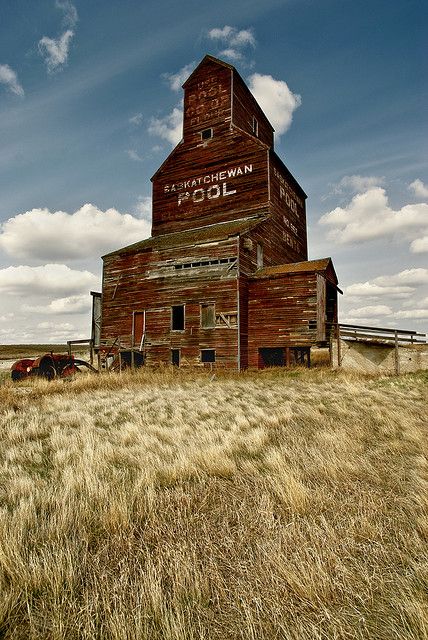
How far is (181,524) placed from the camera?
9.63 ft

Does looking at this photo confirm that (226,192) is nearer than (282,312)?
No

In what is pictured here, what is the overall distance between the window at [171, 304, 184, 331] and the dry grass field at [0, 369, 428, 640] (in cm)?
1686

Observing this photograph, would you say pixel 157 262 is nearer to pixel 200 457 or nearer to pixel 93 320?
pixel 93 320

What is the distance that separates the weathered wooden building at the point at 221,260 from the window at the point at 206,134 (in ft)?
0.25

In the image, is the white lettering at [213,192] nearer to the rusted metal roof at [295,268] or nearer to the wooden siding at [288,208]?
the wooden siding at [288,208]

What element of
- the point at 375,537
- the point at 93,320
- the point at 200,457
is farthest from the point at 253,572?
the point at 93,320

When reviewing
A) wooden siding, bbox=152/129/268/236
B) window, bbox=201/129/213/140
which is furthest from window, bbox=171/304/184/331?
window, bbox=201/129/213/140

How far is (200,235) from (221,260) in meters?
2.80

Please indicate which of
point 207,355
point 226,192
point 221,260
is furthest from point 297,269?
point 226,192

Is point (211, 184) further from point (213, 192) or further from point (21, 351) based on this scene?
point (21, 351)

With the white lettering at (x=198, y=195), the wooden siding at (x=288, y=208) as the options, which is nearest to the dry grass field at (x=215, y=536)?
the wooden siding at (x=288, y=208)

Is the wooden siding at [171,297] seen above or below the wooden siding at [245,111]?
below

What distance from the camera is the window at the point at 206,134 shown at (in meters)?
26.1

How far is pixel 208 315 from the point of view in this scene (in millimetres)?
21688
